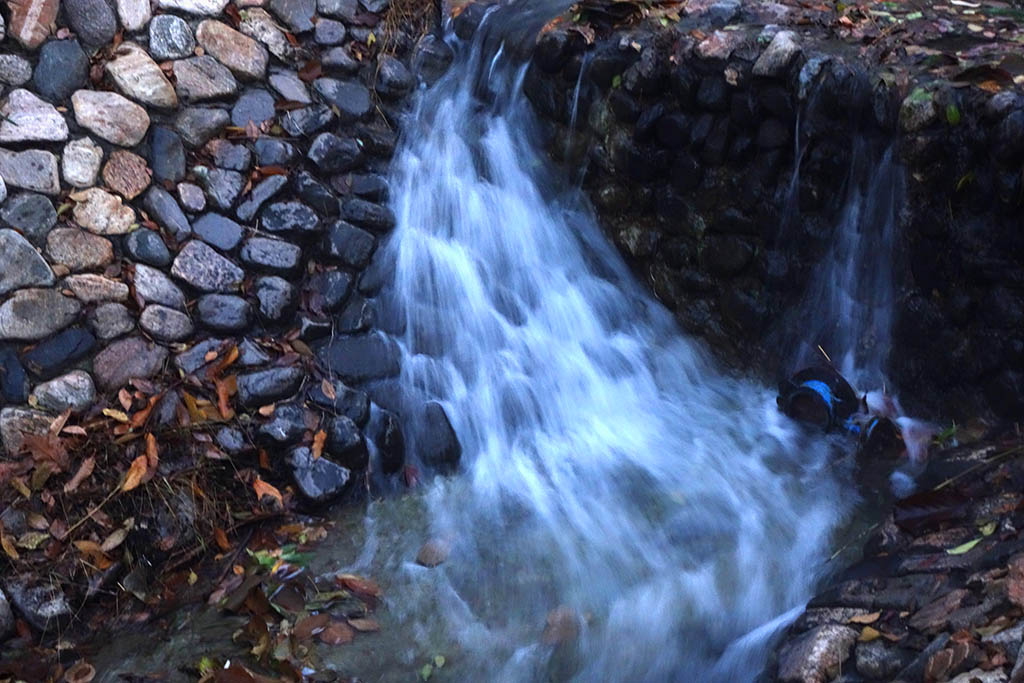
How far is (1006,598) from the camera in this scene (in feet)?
8.48

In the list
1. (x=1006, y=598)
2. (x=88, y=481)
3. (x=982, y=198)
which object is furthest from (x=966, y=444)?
(x=88, y=481)

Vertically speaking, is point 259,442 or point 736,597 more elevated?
point 259,442

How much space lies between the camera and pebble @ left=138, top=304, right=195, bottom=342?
13.8 ft

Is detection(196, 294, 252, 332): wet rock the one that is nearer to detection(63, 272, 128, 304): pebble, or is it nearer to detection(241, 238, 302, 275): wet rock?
detection(241, 238, 302, 275): wet rock

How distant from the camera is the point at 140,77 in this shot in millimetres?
4695

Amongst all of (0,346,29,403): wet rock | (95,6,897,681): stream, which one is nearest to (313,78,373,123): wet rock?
(95,6,897,681): stream

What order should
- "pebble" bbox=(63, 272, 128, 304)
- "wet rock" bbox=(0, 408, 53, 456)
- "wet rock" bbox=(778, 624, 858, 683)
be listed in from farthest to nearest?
1. "pebble" bbox=(63, 272, 128, 304)
2. "wet rock" bbox=(0, 408, 53, 456)
3. "wet rock" bbox=(778, 624, 858, 683)

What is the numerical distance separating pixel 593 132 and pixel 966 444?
2454mm

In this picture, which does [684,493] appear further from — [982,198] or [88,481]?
[88,481]

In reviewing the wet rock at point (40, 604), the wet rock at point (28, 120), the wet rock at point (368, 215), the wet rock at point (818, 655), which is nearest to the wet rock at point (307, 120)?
the wet rock at point (368, 215)

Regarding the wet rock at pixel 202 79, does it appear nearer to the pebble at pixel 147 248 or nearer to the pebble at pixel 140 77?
the pebble at pixel 140 77

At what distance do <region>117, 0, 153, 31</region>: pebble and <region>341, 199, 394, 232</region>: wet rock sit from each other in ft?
4.54

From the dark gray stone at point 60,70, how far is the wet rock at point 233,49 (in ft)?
2.12

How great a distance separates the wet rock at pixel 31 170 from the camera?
421cm
